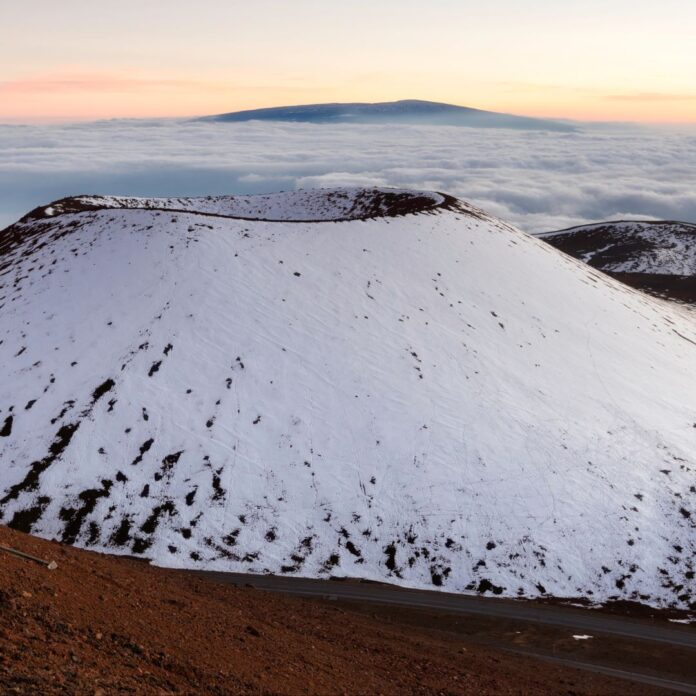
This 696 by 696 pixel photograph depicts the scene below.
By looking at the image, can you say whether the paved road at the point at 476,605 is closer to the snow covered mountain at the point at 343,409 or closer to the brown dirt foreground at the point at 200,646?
the snow covered mountain at the point at 343,409

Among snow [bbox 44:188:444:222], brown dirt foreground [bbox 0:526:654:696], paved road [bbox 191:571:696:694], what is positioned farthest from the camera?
snow [bbox 44:188:444:222]

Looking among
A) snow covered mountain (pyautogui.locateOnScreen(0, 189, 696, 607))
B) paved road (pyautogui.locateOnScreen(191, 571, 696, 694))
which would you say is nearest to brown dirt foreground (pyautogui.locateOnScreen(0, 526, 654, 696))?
paved road (pyautogui.locateOnScreen(191, 571, 696, 694))

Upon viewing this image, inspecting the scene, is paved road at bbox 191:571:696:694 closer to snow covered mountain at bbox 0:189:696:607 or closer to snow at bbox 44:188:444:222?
snow covered mountain at bbox 0:189:696:607

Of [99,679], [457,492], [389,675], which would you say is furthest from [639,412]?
[99,679]

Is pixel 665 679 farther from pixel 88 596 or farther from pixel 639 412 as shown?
pixel 639 412

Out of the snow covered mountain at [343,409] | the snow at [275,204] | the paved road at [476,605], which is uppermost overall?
the snow at [275,204]

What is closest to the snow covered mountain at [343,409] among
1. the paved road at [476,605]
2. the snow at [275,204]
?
the paved road at [476,605]
